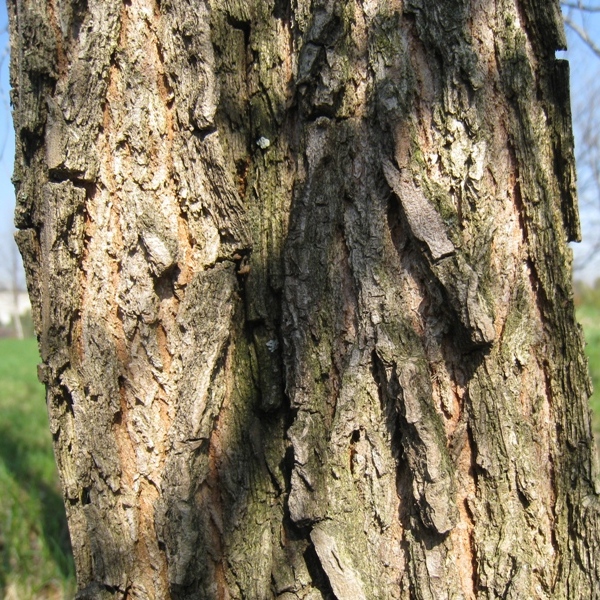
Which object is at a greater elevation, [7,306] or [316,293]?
[7,306]

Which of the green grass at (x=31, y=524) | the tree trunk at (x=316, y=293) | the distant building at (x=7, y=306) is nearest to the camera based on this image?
the tree trunk at (x=316, y=293)

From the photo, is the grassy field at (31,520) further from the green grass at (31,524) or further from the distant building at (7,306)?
the distant building at (7,306)

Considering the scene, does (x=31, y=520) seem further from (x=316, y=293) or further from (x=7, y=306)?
(x=7, y=306)

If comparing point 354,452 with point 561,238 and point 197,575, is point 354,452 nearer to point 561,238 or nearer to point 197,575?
point 197,575

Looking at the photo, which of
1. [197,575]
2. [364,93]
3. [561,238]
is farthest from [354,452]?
[364,93]

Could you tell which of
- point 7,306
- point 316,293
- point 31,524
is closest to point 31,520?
point 31,524

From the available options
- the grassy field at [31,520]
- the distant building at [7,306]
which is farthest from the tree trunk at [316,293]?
the distant building at [7,306]
